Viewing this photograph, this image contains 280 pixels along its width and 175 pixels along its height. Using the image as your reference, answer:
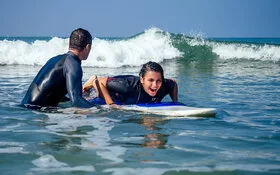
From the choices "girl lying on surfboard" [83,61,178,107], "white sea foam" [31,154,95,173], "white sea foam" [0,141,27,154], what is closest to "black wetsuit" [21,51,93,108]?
"girl lying on surfboard" [83,61,178,107]

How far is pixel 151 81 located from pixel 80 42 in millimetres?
1184

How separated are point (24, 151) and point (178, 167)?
1444 millimetres

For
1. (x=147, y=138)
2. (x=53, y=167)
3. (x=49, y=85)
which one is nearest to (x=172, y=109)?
(x=147, y=138)

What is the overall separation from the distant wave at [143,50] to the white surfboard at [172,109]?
41.6 feet

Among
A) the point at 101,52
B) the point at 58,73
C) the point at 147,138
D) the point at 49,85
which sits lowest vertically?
the point at 147,138

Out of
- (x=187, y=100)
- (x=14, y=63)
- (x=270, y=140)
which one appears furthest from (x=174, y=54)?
(x=270, y=140)

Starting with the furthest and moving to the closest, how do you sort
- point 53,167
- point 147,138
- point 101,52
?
point 101,52 → point 147,138 → point 53,167

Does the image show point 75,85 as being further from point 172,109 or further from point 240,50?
point 240,50

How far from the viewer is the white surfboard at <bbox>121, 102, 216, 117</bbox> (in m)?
5.66

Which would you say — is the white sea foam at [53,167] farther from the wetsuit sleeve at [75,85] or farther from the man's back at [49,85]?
the man's back at [49,85]

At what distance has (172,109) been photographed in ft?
19.1

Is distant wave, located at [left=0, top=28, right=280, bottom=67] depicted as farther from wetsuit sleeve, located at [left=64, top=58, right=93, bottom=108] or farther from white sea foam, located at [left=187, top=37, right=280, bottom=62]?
wetsuit sleeve, located at [left=64, top=58, right=93, bottom=108]

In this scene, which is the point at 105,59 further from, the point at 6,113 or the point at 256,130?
the point at 256,130

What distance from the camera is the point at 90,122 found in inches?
203
